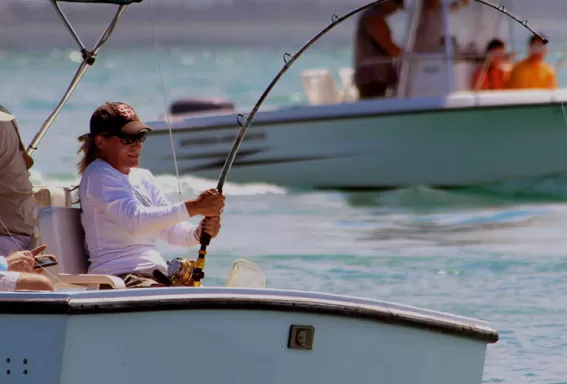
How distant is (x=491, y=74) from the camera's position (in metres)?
14.1

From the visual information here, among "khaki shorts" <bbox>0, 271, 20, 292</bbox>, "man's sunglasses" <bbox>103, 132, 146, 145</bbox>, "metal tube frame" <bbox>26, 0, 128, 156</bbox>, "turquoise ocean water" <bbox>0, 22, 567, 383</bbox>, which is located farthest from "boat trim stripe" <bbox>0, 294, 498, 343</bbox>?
"turquoise ocean water" <bbox>0, 22, 567, 383</bbox>

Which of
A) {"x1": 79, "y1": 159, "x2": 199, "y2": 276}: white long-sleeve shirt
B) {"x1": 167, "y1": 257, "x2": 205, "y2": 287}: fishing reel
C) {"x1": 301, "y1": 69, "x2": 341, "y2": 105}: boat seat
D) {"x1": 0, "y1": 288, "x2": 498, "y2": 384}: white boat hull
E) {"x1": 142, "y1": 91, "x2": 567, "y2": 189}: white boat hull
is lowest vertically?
{"x1": 0, "y1": 288, "x2": 498, "y2": 384}: white boat hull

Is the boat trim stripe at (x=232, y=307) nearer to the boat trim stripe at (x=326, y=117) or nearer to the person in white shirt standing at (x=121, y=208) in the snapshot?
the person in white shirt standing at (x=121, y=208)

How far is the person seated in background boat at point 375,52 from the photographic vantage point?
13.6 meters

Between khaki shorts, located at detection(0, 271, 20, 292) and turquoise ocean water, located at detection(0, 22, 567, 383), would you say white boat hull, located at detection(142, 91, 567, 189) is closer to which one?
turquoise ocean water, located at detection(0, 22, 567, 383)

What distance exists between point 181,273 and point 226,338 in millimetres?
706

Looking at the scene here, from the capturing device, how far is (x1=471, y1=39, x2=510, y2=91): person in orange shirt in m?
14.0

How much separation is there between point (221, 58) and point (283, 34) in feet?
72.8

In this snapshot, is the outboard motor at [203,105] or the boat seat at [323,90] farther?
the outboard motor at [203,105]

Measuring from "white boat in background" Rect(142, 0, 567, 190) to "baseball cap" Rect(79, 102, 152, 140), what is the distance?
26.3 feet

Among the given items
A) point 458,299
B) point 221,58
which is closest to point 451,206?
point 458,299

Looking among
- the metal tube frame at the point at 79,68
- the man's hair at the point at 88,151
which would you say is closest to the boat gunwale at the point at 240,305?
the man's hair at the point at 88,151

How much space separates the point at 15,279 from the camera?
5305mm

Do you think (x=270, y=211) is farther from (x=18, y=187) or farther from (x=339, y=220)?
(x=18, y=187)
